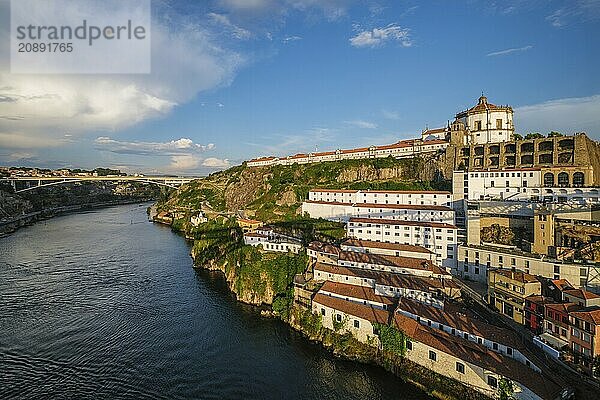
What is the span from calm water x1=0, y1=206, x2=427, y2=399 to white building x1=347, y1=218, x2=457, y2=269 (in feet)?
24.7

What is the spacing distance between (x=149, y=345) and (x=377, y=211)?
13.6 meters

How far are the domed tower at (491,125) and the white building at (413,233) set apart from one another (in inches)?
428

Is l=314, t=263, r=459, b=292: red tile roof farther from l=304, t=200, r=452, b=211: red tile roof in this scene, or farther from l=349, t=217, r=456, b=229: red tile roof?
l=304, t=200, r=452, b=211: red tile roof

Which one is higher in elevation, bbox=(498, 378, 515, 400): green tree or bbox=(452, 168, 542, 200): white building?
bbox=(452, 168, 542, 200): white building

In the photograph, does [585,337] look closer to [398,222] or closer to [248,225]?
[398,222]

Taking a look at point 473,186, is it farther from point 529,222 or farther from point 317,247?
point 317,247

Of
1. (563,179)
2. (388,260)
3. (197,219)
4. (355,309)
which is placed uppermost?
(563,179)

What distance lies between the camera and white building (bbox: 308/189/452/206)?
20.9 meters

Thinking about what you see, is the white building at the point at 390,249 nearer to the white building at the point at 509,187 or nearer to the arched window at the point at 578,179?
the white building at the point at 509,187

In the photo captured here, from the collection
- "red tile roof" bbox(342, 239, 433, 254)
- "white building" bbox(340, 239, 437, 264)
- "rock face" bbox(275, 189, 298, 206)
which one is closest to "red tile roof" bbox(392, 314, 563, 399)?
"white building" bbox(340, 239, 437, 264)

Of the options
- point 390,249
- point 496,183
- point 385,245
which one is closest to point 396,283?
point 390,249

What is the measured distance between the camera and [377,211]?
21.5 m

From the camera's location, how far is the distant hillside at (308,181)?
85.8 feet

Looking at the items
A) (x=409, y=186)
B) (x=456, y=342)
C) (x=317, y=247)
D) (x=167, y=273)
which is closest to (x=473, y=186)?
(x=409, y=186)
